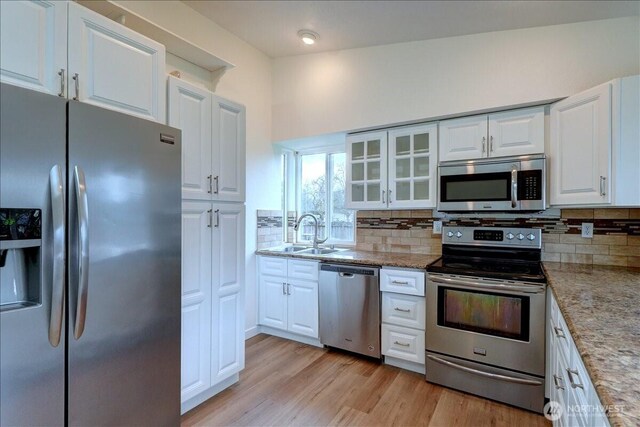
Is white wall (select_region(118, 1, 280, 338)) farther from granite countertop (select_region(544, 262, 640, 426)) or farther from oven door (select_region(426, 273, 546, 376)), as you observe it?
granite countertop (select_region(544, 262, 640, 426))

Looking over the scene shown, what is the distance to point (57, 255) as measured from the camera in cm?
120

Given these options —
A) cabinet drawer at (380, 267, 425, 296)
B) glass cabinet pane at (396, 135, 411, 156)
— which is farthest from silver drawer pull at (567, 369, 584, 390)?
glass cabinet pane at (396, 135, 411, 156)

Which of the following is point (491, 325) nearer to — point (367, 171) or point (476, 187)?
point (476, 187)

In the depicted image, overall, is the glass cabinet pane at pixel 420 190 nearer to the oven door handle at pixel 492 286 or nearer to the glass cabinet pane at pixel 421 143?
the glass cabinet pane at pixel 421 143

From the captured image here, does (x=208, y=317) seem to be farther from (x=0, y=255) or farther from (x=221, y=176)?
(x=0, y=255)

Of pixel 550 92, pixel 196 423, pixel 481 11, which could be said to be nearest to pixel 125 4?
pixel 481 11

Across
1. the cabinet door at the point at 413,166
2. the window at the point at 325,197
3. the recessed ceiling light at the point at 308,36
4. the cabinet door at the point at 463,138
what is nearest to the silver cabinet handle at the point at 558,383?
the cabinet door at the point at 413,166

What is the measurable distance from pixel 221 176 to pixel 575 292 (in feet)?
6.94

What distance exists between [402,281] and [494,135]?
1.37 m

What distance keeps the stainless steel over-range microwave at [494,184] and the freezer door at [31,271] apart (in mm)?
2532

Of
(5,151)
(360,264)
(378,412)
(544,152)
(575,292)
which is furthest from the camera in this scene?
(360,264)

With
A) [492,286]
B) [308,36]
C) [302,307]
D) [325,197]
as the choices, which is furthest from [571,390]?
[308,36]

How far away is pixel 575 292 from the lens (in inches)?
58.6

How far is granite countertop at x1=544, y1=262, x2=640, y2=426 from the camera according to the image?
68cm
